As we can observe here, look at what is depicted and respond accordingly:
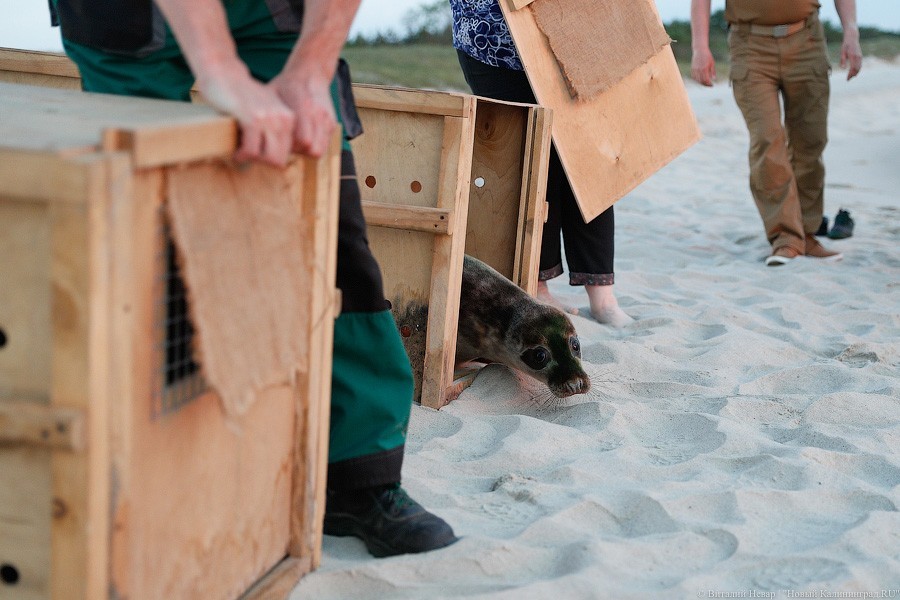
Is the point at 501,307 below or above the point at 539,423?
above

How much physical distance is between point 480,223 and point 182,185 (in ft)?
8.31

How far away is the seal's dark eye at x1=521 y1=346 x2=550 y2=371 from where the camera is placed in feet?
10.9

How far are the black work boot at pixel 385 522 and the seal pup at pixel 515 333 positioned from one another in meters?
1.16

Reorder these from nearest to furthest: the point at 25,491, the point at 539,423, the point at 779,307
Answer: the point at 25,491
the point at 539,423
the point at 779,307

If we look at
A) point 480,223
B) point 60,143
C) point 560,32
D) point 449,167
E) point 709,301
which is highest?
point 560,32

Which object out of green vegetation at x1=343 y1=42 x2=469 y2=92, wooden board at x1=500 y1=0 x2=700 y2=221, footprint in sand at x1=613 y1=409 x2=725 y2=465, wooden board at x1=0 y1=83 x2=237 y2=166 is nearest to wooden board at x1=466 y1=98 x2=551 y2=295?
wooden board at x1=500 y1=0 x2=700 y2=221

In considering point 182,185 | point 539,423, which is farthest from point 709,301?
point 182,185

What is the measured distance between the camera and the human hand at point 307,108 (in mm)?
1689

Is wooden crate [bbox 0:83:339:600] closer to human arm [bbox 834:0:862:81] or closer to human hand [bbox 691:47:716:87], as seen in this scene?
human hand [bbox 691:47:716:87]

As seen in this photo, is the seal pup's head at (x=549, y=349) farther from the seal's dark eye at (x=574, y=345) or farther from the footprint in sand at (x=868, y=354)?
the footprint in sand at (x=868, y=354)

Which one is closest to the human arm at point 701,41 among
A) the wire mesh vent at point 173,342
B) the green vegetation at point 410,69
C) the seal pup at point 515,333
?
the seal pup at point 515,333

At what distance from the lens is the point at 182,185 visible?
4.82ft

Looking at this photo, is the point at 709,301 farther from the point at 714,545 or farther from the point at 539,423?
the point at 714,545

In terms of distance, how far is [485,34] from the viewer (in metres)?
4.04
